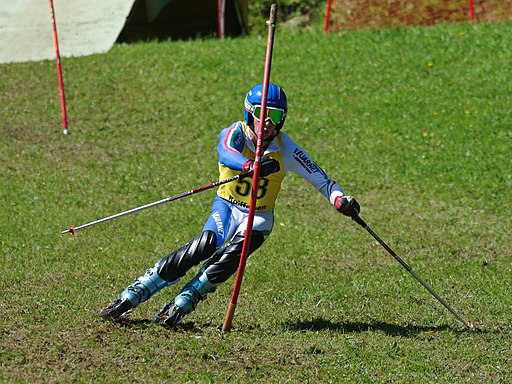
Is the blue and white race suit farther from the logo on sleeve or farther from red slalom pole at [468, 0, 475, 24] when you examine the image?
red slalom pole at [468, 0, 475, 24]

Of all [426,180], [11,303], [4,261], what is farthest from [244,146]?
[426,180]

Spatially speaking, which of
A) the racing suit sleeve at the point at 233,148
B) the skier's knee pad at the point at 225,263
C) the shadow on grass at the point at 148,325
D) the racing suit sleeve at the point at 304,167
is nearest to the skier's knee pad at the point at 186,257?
the skier's knee pad at the point at 225,263

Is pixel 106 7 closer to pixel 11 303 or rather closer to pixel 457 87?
pixel 457 87

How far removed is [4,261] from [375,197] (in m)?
6.02

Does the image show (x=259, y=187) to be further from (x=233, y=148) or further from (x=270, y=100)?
(x=270, y=100)

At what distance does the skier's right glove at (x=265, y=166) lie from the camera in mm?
A: 8070

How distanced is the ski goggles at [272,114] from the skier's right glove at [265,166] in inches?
14.1

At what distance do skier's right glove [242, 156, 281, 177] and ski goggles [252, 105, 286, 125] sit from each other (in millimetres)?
358

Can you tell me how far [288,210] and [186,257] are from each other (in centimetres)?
564

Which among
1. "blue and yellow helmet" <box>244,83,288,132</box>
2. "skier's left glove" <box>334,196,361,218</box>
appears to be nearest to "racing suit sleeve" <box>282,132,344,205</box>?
"skier's left glove" <box>334,196,361,218</box>

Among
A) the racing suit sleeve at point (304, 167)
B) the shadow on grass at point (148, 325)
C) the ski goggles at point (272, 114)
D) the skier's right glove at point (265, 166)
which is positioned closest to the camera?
the skier's right glove at point (265, 166)

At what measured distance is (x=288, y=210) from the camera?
45.2ft

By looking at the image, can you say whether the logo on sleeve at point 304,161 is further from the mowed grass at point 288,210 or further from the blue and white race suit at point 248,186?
the mowed grass at point 288,210

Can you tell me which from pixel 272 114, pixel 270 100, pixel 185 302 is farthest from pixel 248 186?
pixel 185 302
